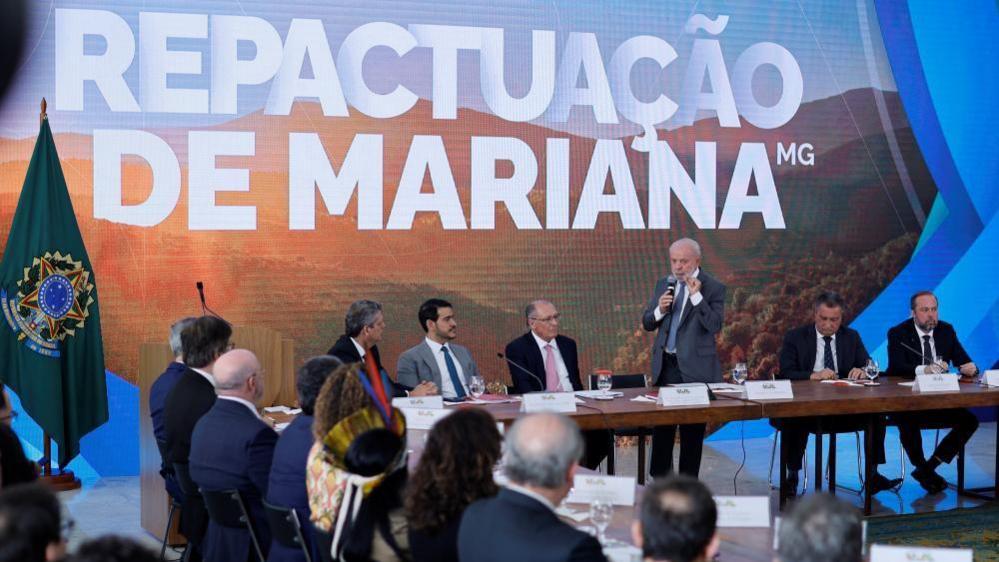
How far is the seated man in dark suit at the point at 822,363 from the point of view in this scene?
638cm

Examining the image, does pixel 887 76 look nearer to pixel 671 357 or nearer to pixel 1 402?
pixel 671 357

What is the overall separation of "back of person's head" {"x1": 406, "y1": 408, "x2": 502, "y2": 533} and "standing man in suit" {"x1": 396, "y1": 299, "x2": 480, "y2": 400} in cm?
310

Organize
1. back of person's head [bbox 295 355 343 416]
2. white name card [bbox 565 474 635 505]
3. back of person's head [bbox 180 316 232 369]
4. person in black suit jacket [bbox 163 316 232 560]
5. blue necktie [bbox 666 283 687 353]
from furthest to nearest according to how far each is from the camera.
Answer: blue necktie [bbox 666 283 687 353]
back of person's head [bbox 180 316 232 369]
person in black suit jacket [bbox 163 316 232 560]
back of person's head [bbox 295 355 343 416]
white name card [bbox 565 474 635 505]

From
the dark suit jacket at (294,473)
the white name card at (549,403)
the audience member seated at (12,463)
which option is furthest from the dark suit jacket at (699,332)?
the audience member seated at (12,463)

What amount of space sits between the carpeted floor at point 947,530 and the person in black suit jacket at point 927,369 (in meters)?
0.50

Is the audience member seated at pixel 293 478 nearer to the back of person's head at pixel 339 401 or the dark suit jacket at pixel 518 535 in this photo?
the back of person's head at pixel 339 401

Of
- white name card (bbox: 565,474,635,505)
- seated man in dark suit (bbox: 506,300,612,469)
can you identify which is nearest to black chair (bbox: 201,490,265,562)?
white name card (bbox: 565,474,635,505)

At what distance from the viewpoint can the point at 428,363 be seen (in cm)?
595

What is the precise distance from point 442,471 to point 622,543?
55 cm

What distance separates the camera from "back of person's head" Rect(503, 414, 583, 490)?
2.59m

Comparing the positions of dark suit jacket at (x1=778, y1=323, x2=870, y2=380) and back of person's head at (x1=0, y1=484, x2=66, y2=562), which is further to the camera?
dark suit jacket at (x1=778, y1=323, x2=870, y2=380)

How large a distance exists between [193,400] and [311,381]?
902 mm

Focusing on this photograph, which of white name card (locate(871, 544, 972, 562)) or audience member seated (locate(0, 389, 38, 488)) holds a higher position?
audience member seated (locate(0, 389, 38, 488))

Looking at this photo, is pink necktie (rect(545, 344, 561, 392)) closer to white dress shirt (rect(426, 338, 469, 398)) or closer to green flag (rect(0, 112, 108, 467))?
white dress shirt (rect(426, 338, 469, 398))
